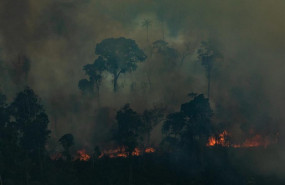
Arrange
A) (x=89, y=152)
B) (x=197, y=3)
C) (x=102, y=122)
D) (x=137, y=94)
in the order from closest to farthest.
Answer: (x=89, y=152), (x=102, y=122), (x=137, y=94), (x=197, y=3)

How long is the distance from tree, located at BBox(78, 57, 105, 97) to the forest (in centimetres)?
35

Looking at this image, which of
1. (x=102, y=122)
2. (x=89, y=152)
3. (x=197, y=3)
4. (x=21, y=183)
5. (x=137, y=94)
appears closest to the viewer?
(x=21, y=183)

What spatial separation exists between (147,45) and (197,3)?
3810 centimetres

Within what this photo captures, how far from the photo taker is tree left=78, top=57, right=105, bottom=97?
130 meters

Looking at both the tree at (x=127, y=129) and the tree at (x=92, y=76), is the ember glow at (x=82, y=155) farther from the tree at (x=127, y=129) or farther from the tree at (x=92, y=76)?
the tree at (x=92, y=76)

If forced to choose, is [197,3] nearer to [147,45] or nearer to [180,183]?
[147,45]

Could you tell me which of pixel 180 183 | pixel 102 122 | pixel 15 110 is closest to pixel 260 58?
pixel 102 122

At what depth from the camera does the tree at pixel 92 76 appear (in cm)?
13038

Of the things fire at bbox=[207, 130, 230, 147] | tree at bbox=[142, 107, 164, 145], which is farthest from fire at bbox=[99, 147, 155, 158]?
fire at bbox=[207, 130, 230, 147]

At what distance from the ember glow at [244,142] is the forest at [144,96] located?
42 cm

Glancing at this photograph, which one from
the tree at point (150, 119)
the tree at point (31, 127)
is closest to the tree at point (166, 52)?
the tree at point (150, 119)

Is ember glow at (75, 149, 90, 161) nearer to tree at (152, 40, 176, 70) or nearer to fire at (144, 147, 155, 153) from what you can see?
fire at (144, 147, 155, 153)

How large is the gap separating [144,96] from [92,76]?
25.6m

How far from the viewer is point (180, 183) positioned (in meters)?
97.8
